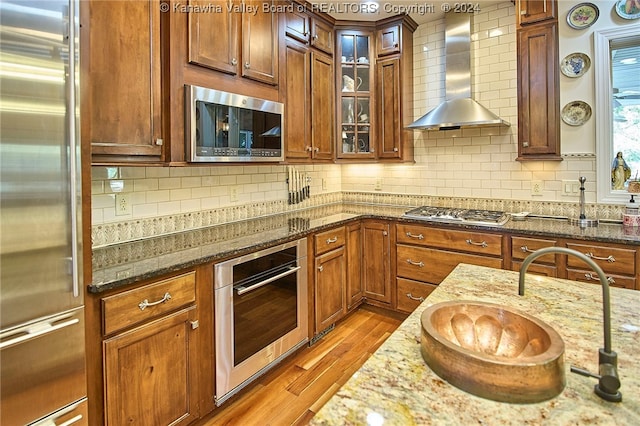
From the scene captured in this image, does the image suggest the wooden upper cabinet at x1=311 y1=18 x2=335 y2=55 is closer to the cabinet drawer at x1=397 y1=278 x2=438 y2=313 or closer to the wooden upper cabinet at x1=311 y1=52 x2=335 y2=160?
the wooden upper cabinet at x1=311 y1=52 x2=335 y2=160

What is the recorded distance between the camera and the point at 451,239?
298 centimetres

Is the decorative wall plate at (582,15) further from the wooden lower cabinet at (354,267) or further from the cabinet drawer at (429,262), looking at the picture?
the wooden lower cabinet at (354,267)

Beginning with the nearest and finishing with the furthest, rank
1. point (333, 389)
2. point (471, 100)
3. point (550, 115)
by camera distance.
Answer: point (333, 389), point (550, 115), point (471, 100)

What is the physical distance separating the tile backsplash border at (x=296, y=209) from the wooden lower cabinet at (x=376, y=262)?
0.67 meters

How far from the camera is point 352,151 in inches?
143

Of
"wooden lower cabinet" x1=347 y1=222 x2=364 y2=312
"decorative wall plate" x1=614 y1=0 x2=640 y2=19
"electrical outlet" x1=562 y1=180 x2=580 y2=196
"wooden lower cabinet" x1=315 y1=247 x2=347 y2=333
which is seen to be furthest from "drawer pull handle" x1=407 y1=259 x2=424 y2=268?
"decorative wall plate" x1=614 y1=0 x2=640 y2=19

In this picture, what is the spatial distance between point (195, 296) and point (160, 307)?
0.19 m

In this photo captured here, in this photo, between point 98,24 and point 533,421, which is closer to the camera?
point 533,421

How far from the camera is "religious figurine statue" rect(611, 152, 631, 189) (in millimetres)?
2799

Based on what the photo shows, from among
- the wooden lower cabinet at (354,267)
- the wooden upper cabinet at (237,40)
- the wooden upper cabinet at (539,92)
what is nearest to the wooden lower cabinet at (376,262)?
the wooden lower cabinet at (354,267)

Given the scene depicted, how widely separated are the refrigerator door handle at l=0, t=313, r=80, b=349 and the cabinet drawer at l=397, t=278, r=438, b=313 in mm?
2540

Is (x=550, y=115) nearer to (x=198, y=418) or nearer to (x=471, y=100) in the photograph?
(x=471, y=100)

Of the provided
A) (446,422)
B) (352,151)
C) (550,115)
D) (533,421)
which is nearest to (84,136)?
(446,422)

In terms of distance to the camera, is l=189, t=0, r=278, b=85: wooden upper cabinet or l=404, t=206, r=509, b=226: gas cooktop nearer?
l=189, t=0, r=278, b=85: wooden upper cabinet
